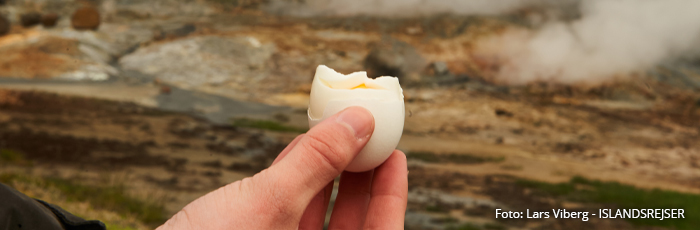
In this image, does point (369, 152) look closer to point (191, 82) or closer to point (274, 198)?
point (274, 198)

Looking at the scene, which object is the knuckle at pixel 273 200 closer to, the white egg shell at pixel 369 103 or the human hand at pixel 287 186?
the human hand at pixel 287 186

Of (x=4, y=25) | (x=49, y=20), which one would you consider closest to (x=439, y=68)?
(x=49, y=20)

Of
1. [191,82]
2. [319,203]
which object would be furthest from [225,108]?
[319,203]

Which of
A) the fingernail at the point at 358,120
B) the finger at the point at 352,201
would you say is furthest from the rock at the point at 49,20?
the fingernail at the point at 358,120

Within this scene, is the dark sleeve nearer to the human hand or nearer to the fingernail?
the human hand

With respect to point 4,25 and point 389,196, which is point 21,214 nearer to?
point 389,196
